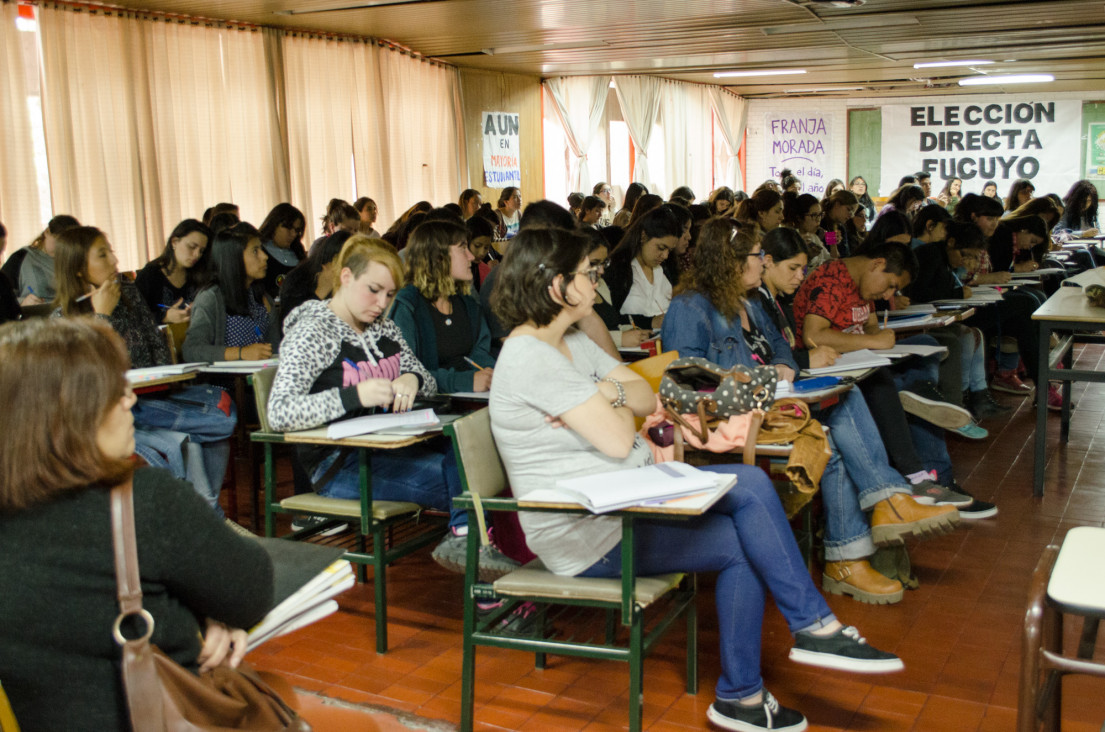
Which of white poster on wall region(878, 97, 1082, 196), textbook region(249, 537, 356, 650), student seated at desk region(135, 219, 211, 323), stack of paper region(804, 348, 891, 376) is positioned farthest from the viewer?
white poster on wall region(878, 97, 1082, 196)

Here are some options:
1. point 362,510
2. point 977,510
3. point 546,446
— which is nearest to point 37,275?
point 362,510

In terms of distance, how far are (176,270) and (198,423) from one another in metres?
1.61

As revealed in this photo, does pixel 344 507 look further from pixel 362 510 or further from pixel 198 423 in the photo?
pixel 198 423

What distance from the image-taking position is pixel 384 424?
2.88 m

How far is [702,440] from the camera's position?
271 centimetres

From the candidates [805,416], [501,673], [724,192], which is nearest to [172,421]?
[501,673]

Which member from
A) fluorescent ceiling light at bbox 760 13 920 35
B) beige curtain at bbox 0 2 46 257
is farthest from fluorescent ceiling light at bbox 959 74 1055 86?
beige curtain at bbox 0 2 46 257

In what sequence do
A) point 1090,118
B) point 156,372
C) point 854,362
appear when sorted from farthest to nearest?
point 1090,118
point 854,362
point 156,372

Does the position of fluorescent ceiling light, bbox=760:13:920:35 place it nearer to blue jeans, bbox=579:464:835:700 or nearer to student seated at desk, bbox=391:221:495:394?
student seated at desk, bbox=391:221:495:394

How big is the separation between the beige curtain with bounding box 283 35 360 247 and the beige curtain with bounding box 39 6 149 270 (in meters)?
1.58

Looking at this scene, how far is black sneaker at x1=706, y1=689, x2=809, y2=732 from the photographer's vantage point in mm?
2416

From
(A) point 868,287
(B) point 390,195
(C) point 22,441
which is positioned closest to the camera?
(C) point 22,441

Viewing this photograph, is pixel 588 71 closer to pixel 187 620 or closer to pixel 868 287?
pixel 868 287

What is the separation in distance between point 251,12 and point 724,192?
5.22m
